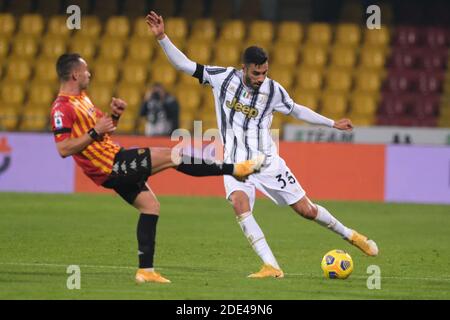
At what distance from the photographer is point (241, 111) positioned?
996 cm

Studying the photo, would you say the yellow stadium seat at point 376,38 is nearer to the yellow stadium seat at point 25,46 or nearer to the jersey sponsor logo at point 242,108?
the yellow stadium seat at point 25,46

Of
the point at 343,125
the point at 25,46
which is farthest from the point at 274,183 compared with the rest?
the point at 25,46

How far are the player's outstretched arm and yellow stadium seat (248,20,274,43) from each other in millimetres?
14852

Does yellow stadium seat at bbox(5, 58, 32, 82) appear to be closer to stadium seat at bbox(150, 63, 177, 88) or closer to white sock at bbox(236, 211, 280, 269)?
stadium seat at bbox(150, 63, 177, 88)

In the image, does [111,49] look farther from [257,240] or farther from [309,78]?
[257,240]

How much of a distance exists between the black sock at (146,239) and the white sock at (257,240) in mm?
1064

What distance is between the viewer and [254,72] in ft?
32.0

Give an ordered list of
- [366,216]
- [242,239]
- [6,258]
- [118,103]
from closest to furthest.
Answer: [118,103] → [6,258] → [242,239] → [366,216]

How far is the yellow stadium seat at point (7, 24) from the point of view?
2497 centimetres

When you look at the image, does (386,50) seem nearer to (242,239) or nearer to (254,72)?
(242,239)

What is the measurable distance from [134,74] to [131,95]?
0.81 metres

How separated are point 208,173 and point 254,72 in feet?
4.32
